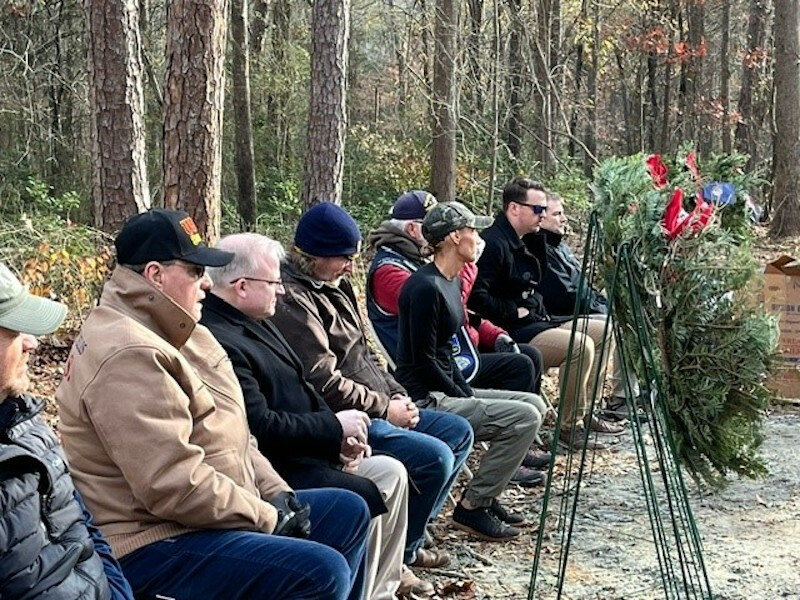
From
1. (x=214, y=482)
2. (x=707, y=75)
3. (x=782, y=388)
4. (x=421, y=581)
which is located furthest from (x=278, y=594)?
(x=707, y=75)

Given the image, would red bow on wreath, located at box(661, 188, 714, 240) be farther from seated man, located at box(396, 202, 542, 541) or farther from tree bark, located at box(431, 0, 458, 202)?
tree bark, located at box(431, 0, 458, 202)

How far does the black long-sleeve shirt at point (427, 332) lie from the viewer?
15.4 feet

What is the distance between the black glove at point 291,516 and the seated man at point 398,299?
1.86 metres

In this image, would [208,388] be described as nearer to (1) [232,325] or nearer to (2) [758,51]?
(1) [232,325]

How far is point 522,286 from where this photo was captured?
6305mm

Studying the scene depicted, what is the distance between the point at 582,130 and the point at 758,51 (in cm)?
665

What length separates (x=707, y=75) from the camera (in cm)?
3011

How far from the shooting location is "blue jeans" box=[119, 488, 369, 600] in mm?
2805

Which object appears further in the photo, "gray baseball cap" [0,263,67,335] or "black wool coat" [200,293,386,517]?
"black wool coat" [200,293,386,517]

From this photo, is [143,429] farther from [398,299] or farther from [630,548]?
[630,548]

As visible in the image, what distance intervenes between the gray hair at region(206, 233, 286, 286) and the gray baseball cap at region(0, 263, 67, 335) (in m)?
1.11

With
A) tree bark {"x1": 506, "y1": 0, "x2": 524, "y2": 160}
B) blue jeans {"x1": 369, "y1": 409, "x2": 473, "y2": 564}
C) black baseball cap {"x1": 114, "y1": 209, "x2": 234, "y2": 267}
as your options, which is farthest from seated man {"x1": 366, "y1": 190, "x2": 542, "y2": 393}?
tree bark {"x1": 506, "y1": 0, "x2": 524, "y2": 160}

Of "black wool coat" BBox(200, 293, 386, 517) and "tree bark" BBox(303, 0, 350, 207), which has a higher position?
"tree bark" BBox(303, 0, 350, 207)

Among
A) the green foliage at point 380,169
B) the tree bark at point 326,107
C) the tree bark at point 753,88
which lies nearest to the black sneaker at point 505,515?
the tree bark at point 326,107
